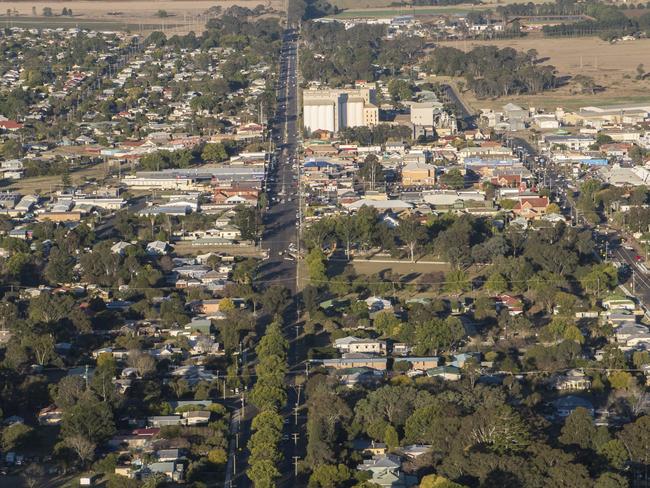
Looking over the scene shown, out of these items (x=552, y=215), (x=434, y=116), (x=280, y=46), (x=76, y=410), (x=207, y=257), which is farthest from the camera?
(x=280, y=46)

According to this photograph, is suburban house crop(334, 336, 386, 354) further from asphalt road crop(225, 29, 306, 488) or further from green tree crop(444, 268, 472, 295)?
green tree crop(444, 268, 472, 295)

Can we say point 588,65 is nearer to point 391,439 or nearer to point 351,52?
point 351,52

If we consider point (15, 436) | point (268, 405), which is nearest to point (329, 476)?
point (268, 405)

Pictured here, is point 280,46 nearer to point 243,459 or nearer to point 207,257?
point 207,257

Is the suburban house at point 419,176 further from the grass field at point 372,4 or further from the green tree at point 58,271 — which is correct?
the grass field at point 372,4

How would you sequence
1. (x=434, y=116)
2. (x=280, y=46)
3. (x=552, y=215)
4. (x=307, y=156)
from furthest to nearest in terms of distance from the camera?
(x=280, y=46), (x=434, y=116), (x=307, y=156), (x=552, y=215)

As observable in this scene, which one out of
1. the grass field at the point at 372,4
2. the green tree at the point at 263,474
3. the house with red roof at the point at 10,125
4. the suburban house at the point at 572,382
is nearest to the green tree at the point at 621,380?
the suburban house at the point at 572,382

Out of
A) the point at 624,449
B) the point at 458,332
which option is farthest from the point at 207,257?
the point at 624,449
